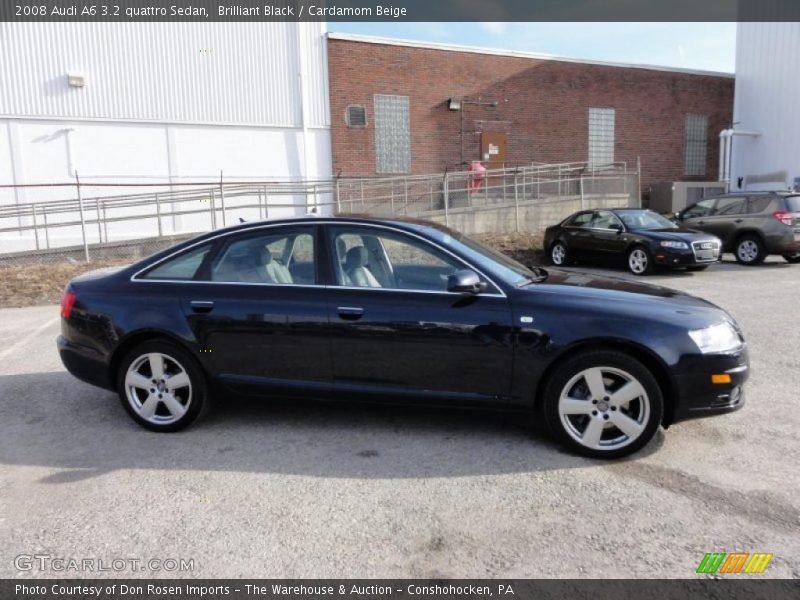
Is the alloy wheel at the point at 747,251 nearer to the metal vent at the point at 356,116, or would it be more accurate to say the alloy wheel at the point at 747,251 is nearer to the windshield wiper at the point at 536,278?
the windshield wiper at the point at 536,278

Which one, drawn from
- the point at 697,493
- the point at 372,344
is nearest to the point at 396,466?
the point at 372,344

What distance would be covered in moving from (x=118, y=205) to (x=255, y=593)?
17.3 m

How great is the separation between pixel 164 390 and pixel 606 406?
296cm

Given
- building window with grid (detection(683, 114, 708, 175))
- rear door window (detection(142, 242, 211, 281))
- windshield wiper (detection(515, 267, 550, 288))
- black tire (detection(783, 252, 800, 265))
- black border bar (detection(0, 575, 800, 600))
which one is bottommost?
black tire (detection(783, 252, 800, 265))

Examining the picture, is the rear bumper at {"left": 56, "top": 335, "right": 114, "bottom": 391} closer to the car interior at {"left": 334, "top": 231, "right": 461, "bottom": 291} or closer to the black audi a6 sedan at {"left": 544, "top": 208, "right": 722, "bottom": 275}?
the car interior at {"left": 334, "top": 231, "right": 461, "bottom": 291}

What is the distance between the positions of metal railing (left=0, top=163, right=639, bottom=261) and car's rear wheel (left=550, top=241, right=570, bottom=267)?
3.89 meters

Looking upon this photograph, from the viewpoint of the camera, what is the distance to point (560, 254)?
14289 millimetres

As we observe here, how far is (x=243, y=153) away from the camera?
20.8m

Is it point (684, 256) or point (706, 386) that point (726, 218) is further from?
point (706, 386)

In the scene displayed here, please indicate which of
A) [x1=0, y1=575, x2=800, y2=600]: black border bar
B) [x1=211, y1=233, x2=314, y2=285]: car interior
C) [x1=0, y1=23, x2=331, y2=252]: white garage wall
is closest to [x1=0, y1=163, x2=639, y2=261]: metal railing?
[x1=0, y1=23, x2=331, y2=252]: white garage wall

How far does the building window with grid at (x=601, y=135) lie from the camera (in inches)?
1016

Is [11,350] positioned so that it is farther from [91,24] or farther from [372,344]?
[91,24]

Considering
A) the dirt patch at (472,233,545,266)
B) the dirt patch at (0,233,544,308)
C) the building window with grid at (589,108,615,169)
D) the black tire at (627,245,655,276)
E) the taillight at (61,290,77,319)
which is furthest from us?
the building window with grid at (589,108,615,169)

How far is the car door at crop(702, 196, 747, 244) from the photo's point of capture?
45.1 feet
